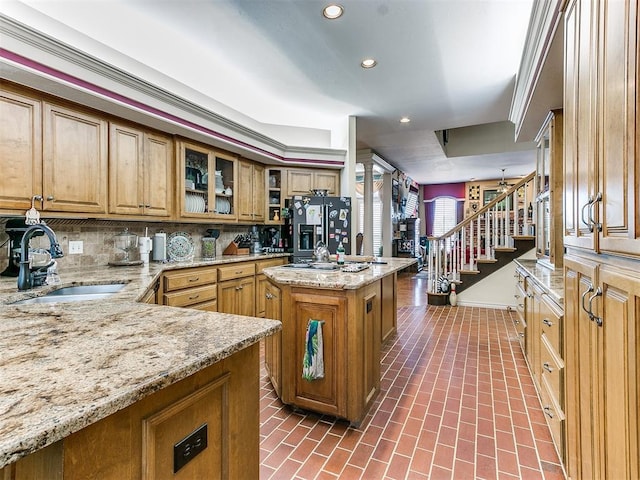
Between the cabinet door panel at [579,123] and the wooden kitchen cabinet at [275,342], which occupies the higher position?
the cabinet door panel at [579,123]

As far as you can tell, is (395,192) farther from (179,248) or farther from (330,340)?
(330,340)

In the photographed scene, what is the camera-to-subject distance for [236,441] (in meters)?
0.93

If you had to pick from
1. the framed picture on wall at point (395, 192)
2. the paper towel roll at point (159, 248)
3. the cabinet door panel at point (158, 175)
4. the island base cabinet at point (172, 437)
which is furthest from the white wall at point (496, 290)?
the island base cabinet at point (172, 437)

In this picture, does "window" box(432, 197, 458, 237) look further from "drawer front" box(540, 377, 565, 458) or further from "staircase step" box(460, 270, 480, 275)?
"drawer front" box(540, 377, 565, 458)

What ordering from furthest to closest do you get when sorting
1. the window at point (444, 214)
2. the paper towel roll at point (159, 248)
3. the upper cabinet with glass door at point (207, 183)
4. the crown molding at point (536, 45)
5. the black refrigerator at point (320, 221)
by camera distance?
the window at point (444, 214) < the black refrigerator at point (320, 221) < the upper cabinet with glass door at point (207, 183) < the paper towel roll at point (159, 248) < the crown molding at point (536, 45)

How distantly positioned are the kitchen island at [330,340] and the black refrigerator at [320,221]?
2.32 m

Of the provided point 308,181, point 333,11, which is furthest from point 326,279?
point 308,181

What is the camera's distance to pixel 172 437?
2.47 feet

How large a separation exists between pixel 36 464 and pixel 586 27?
2.03 metres

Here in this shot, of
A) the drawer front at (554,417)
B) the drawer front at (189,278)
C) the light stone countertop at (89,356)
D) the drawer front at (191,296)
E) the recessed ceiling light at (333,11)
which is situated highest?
the recessed ceiling light at (333,11)

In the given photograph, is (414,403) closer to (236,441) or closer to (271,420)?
(271,420)

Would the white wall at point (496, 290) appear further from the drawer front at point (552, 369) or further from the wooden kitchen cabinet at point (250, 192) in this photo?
the wooden kitchen cabinet at point (250, 192)

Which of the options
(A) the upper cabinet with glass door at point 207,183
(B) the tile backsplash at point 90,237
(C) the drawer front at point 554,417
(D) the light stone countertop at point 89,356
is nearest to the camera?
(D) the light stone countertop at point 89,356

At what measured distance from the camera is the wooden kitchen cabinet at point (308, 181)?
4934 mm
